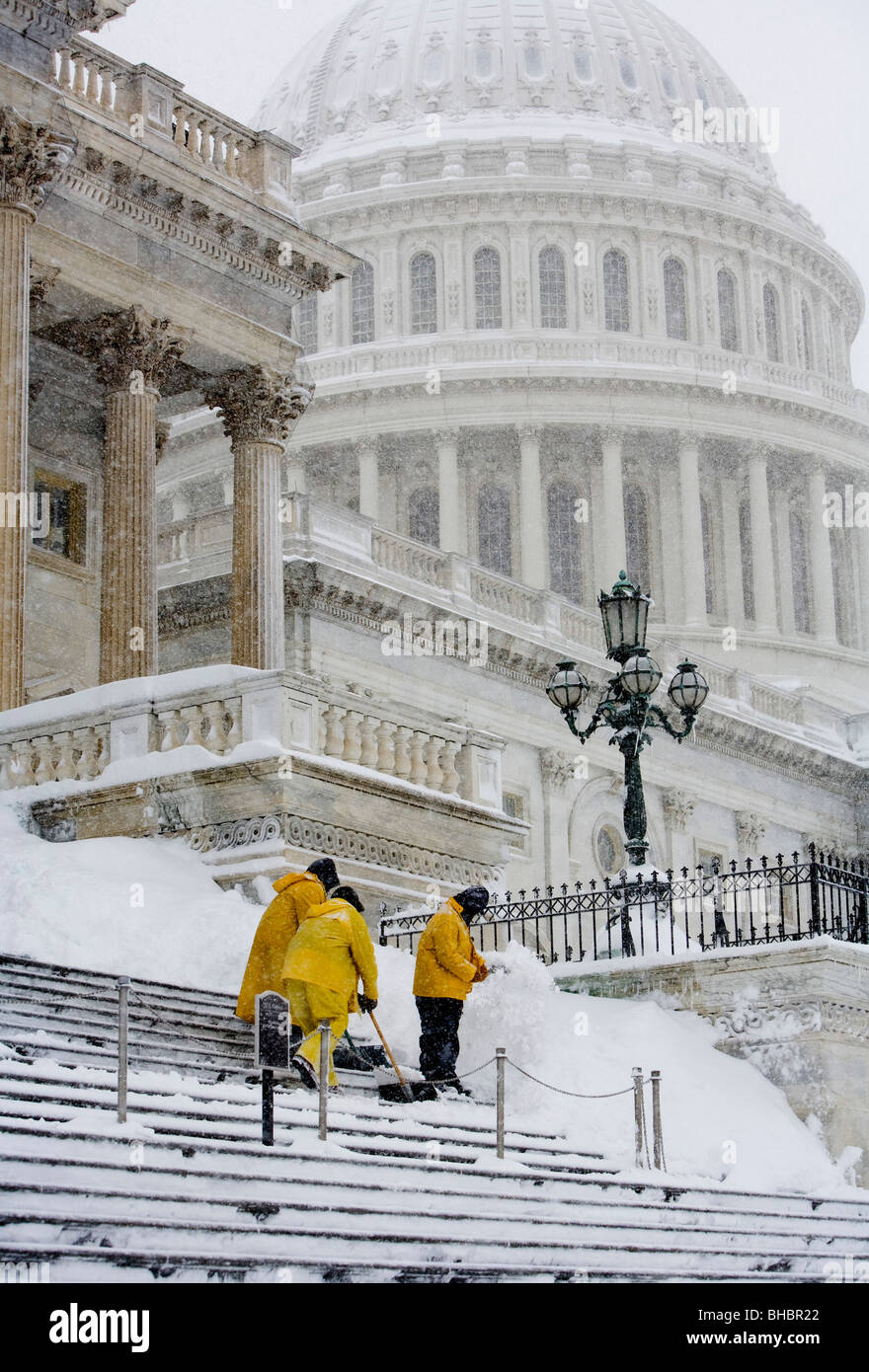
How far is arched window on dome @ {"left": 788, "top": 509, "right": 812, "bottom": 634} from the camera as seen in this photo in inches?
2815

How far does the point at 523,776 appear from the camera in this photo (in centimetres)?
4222

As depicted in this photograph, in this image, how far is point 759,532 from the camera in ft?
227

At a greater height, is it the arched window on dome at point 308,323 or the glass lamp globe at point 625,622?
the arched window on dome at point 308,323

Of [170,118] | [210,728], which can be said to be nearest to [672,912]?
[210,728]

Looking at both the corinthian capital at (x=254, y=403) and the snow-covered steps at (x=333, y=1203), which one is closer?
the snow-covered steps at (x=333, y=1203)

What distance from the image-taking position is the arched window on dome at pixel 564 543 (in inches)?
2608

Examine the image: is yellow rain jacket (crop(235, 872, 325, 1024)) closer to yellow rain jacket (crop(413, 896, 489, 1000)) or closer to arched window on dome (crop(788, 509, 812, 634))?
yellow rain jacket (crop(413, 896, 489, 1000))

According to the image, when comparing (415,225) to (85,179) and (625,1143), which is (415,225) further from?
(625,1143)

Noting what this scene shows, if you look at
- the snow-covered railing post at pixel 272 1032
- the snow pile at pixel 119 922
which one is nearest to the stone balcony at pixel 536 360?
the snow pile at pixel 119 922

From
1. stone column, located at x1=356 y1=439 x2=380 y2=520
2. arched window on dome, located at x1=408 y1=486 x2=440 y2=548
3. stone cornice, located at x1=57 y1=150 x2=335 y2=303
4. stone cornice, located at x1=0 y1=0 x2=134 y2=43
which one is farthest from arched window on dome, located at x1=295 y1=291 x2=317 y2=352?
stone cornice, located at x1=0 y1=0 x2=134 y2=43

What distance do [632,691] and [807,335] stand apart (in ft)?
180

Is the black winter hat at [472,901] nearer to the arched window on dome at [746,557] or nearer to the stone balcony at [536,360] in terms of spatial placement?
the stone balcony at [536,360]

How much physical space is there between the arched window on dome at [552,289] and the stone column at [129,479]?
141 feet
